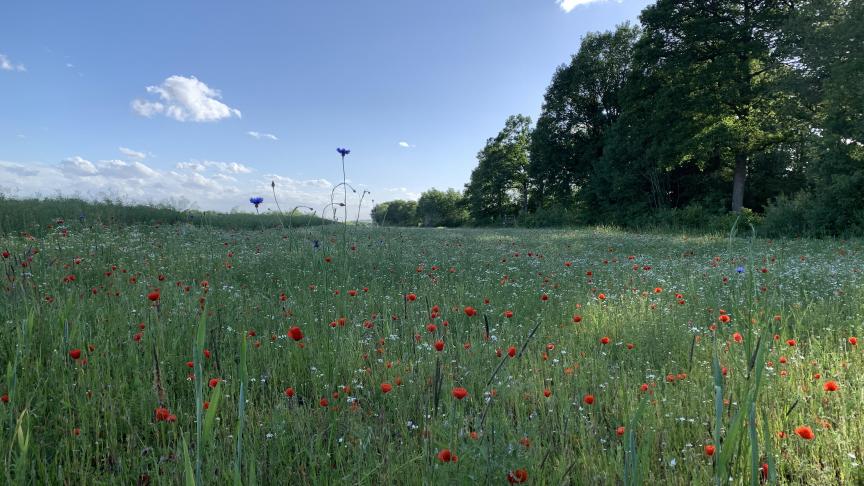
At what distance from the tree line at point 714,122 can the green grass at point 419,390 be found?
40.5 ft

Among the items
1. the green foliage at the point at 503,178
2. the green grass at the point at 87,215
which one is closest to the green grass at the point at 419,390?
the green grass at the point at 87,215

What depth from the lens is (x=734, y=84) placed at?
23.6 meters

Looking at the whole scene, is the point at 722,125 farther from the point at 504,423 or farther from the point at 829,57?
the point at 504,423

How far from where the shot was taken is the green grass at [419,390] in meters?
1.83

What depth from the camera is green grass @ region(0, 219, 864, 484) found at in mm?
1832

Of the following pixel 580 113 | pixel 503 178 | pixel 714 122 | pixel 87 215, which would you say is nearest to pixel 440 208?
pixel 503 178

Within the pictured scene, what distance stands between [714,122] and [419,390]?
28141 mm

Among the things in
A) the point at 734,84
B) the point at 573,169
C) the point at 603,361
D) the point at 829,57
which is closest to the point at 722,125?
the point at 734,84

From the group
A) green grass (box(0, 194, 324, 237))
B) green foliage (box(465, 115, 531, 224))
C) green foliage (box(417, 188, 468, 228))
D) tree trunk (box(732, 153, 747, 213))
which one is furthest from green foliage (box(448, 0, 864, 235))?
green foliage (box(417, 188, 468, 228))

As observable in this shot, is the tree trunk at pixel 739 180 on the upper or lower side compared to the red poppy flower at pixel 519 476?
upper

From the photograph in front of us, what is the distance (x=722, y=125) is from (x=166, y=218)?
28570 mm

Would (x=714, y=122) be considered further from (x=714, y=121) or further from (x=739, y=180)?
(x=739, y=180)

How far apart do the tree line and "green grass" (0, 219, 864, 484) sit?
12.3 metres

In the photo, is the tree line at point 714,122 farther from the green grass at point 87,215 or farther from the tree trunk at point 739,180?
the green grass at point 87,215
